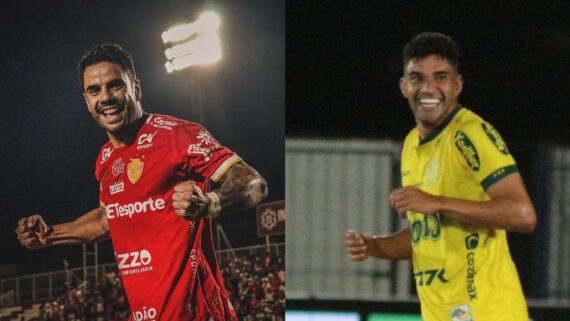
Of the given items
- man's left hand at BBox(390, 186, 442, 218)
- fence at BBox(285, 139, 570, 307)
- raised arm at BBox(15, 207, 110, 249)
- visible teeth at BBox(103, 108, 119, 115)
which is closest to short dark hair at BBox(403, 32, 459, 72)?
man's left hand at BBox(390, 186, 442, 218)

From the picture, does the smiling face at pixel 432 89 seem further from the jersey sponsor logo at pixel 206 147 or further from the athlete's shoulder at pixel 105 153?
the athlete's shoulder at pixel 105 153

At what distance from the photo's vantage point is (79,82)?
339 centimetres

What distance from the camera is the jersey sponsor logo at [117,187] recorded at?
10.6 ft

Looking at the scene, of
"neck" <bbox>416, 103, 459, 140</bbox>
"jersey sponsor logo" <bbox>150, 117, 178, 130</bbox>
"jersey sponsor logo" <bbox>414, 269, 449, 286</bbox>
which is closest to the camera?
"jersey sponsor logo" <bbox>414, 269, 449, 286</bbox>

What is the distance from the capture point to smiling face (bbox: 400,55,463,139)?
8.23 ft

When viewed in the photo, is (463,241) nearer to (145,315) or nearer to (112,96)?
(145,315)

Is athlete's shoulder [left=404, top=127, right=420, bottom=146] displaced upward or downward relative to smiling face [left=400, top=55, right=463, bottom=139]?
downward

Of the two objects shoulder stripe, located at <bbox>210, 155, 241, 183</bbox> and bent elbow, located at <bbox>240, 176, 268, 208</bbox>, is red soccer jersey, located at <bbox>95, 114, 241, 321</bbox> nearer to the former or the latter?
shoulder stripe, located at <bbox>210, 155, 241, 183</bbox>

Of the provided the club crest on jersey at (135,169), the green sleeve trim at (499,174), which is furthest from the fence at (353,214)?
the green sleeve trim at (499,174)

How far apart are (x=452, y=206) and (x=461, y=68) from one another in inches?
68.0

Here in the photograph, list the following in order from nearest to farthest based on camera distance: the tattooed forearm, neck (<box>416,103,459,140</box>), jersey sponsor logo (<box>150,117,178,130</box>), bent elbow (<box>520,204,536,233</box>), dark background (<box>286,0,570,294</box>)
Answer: bent elbow (<box>520,204,536,233</box>)
neck (<box>416,103,459,140</box>)
the tattooed forearm
jersey sponsor logo (<box>150,117,178,130</box>)
dark background (<box>286,0,570,294</box>)

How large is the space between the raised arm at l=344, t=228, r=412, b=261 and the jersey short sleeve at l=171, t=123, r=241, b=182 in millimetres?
846

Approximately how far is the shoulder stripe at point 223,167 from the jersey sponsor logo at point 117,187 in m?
0.47

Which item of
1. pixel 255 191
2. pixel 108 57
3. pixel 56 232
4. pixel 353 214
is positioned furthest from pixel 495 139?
pixel 56 232
